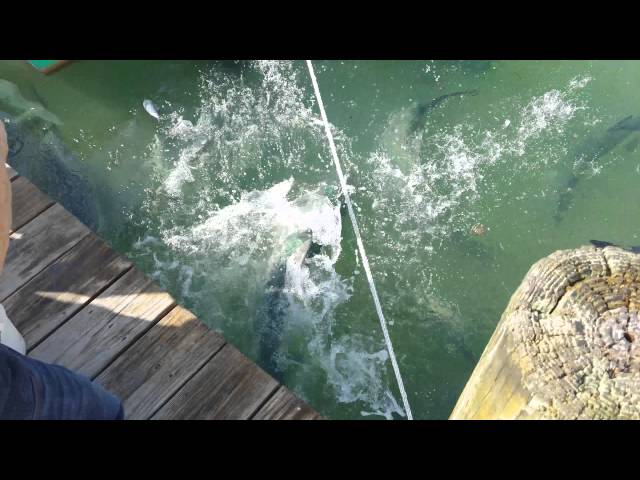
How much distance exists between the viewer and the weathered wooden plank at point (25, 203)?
2.78 metres

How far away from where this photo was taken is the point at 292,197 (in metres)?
4.07

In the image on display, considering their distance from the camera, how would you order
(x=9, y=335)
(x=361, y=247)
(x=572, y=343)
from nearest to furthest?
(x=572, y=343) < (x=9, y=335) < (x=361, y=247)

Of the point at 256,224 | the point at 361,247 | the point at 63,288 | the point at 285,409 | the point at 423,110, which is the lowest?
the point at 63,288

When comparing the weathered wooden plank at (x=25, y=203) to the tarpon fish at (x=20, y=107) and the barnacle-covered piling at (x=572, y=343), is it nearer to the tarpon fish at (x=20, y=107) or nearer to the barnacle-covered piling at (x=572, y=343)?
the tarpon fish at (x=20, y=107)

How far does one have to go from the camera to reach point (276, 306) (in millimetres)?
3770

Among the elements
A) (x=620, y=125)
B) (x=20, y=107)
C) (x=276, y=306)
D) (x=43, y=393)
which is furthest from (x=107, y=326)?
(x=620, y=125)

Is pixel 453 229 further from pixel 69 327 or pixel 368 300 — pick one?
pixel 69 327

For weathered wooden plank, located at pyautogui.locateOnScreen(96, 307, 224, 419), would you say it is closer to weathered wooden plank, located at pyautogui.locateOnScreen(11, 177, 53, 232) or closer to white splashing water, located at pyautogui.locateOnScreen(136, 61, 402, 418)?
weathered wooden plank, located at pyautogui.locateOnScreen(11, 177, 53, 232)

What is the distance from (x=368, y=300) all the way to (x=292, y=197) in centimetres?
89

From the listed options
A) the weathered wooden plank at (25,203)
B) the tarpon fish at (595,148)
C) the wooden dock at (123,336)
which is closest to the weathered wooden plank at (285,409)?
the wooden dock at (123,336)

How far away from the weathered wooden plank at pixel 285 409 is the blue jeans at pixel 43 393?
641 millimetres

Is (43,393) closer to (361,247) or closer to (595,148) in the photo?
(361,247)

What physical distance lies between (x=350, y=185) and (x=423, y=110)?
860mm

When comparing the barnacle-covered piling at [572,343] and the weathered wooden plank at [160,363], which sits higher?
the barnacle-covered piling at [572,343]
